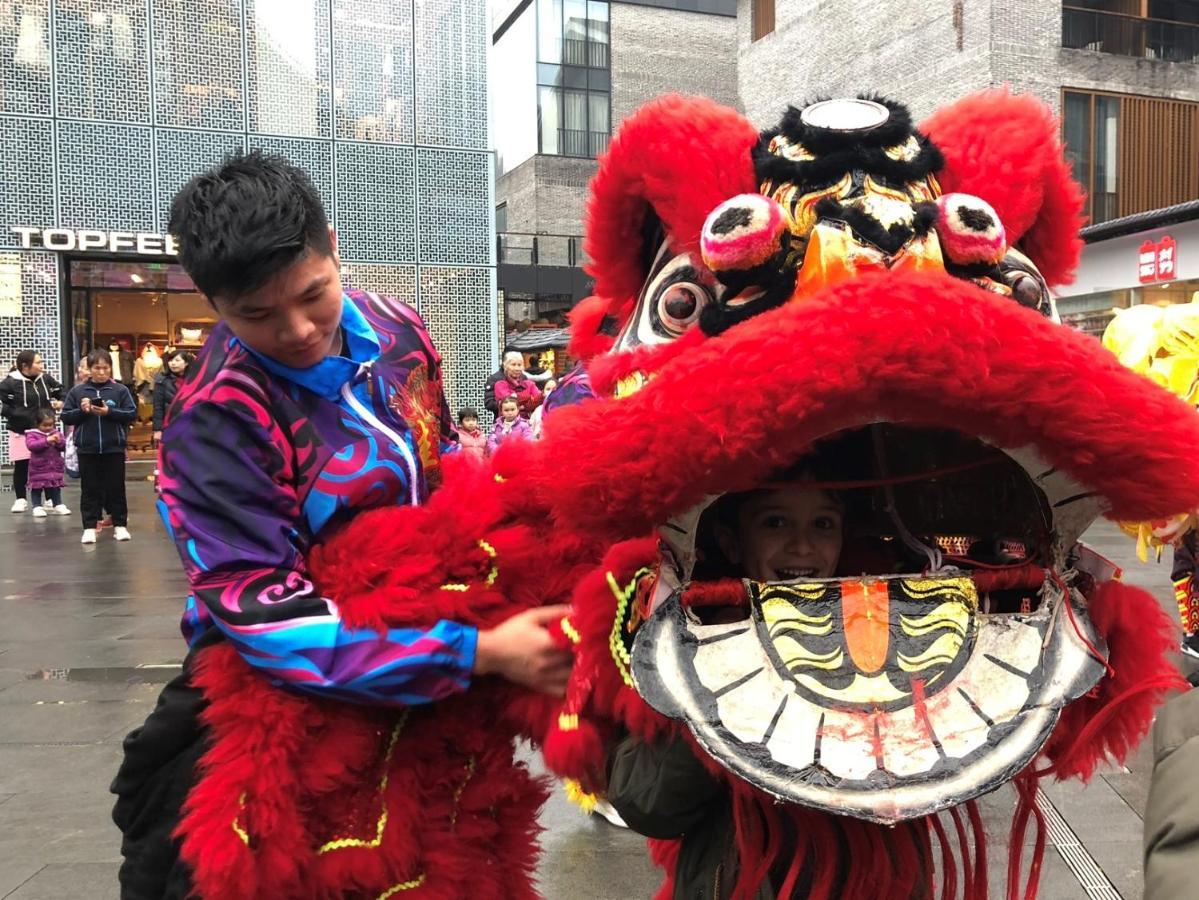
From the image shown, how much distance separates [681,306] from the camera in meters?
1.44

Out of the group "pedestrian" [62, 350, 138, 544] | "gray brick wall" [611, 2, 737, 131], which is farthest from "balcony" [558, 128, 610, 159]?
"pedestrian" [62, 350, 138, 544]

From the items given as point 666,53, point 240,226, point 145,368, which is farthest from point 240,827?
point 666,53

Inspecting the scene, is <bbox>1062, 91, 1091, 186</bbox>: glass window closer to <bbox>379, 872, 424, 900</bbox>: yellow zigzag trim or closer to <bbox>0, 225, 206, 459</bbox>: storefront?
<bbox>0, 225, 206, 459</bbox>: storefront

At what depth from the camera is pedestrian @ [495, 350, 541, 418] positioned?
8336mm

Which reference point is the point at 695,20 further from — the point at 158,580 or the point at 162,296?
the point at 158,580

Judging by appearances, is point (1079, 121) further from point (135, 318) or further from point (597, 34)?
point (597, 34)

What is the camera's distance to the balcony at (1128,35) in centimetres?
1554

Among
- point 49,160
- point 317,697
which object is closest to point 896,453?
point 317,697

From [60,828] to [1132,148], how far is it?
1726 cm

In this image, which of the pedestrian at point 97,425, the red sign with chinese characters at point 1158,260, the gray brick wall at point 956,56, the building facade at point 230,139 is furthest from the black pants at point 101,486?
the red sign with chinese characters at point 1158,260

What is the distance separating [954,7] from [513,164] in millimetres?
15780

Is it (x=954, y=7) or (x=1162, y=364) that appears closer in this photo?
(x=1162, y=364)

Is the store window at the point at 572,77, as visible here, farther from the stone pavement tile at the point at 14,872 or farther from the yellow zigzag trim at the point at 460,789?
the yellow zigzag trim at the point at 460,789

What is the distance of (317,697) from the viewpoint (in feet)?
4.60
